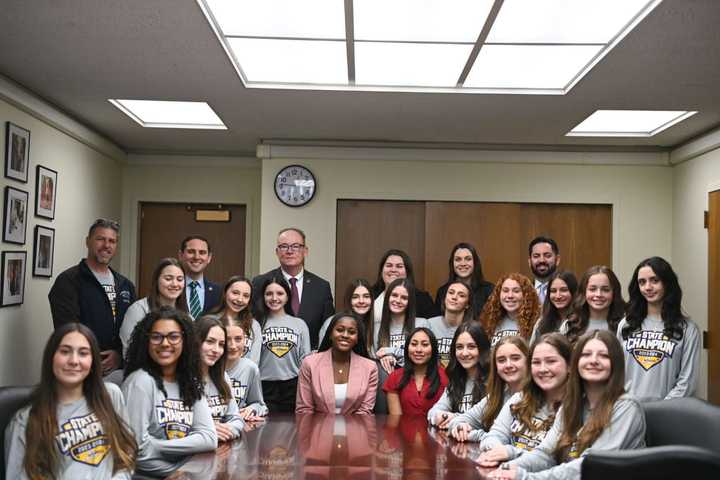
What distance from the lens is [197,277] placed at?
4633mm

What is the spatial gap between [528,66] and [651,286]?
1520mm

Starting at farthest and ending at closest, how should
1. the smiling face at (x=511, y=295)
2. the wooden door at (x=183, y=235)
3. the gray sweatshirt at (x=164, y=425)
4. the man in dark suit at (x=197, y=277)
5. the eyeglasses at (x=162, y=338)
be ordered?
1. the wooden door at (x=183, y=235)
2. the man in dark suit at (x=197, y=277)
3. the smiling face at (x=511, y=295)
4. the eyeglasses at (x=162, y=338)
5. the gray sweatshirt at (x=164, y=425)

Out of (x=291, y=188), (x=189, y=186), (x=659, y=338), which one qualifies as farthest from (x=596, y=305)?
(x=189, y=186)

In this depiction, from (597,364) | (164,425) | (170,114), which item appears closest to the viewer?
(597,364)

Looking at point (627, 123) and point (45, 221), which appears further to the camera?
point (627, 123)

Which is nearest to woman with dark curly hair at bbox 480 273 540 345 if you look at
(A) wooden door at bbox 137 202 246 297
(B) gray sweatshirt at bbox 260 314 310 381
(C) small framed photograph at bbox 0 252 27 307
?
(B) gray sweatshirt at bbox 260 314 310 381

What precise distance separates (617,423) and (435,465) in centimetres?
62

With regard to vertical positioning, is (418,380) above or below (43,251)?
below

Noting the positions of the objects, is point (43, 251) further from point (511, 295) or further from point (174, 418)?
point (511, 295)

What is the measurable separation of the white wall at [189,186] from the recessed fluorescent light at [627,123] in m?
3.12

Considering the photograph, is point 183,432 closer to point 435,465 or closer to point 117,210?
point 435,465

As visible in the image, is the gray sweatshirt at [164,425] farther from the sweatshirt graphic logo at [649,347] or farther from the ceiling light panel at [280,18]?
the sweatshirt graphic logo at [649,347]

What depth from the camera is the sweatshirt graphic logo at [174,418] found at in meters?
2.85

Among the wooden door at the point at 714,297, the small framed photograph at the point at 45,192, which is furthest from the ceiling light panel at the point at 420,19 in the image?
the wooden door at the point at 714,297
